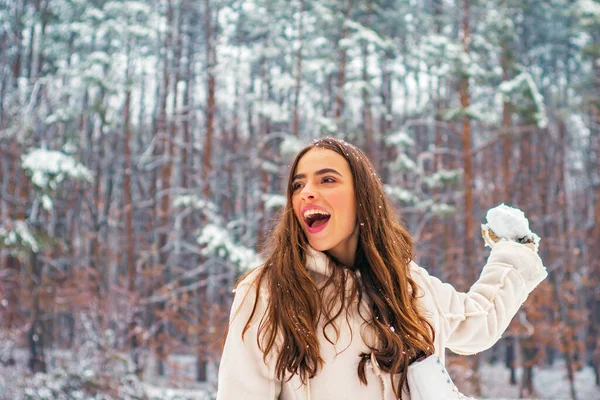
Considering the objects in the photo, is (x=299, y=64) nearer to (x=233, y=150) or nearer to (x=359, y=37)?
(x=359, y=37)

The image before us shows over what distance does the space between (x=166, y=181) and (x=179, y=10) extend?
3.12 m

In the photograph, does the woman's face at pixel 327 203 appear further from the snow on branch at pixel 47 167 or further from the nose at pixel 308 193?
the snow on branch at pixel 47 167

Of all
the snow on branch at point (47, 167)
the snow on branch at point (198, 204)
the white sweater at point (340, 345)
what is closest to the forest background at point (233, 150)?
the snow on branch at point (47, 167)

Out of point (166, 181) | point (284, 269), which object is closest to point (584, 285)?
point (166, 181)

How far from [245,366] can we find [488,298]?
897mm

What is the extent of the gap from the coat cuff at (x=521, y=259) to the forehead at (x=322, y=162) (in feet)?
2.27

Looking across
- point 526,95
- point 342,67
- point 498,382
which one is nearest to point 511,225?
point 526,95

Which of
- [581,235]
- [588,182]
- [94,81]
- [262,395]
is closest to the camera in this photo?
[262,395]

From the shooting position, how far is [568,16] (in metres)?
10.1

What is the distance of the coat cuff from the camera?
1.88m

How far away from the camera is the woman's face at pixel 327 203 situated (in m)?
1.52

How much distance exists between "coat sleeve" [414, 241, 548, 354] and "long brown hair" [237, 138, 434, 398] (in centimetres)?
14

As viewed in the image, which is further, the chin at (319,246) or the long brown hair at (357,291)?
the chin at (319,246)

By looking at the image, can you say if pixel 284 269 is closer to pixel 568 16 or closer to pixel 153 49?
pixel 153 49
